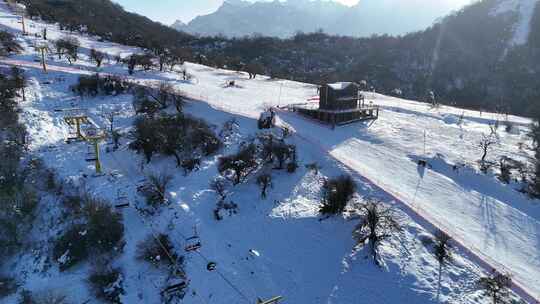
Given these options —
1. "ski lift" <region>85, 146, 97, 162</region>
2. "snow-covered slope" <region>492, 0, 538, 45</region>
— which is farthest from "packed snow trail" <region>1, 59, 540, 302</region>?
"snow-covered slope" <region>492, 0, 538, 45</region>

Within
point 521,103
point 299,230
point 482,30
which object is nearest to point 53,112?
point 299,230

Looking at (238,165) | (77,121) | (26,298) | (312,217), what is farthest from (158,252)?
(77,121)

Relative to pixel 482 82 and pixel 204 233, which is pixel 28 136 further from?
pixel 482 82

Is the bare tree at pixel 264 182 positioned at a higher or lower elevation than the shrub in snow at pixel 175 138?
lower

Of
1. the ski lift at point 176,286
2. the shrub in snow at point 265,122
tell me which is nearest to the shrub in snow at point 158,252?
the ski lift at point 176,286

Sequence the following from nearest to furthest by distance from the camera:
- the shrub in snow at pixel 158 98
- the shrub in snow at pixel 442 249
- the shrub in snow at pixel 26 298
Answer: the shrub in snow at pixel 26 298 → the shrub in snow at pixel 442 249 → the shrub in snow at pixel 158 98

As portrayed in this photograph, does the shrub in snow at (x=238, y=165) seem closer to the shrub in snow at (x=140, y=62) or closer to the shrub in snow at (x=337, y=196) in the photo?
the shrub in snow at (x=337, y=196)

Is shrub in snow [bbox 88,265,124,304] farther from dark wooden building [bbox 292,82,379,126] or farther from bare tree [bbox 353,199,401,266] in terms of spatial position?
dark wooden building [bbox 292,82,379,126]
